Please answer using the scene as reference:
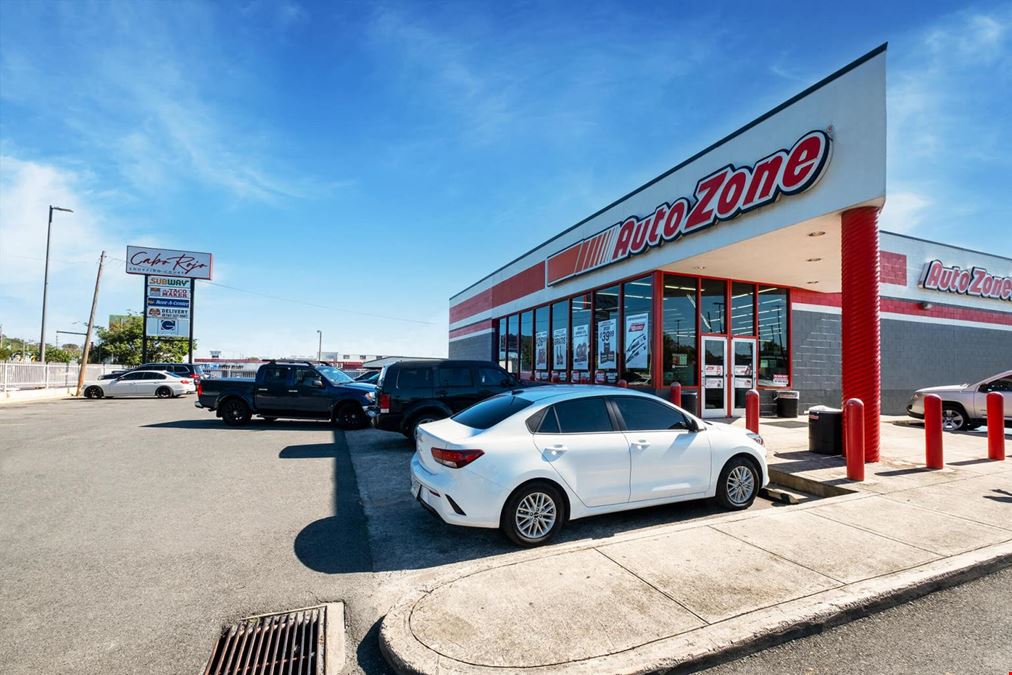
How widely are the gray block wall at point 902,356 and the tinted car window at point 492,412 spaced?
44.7ft

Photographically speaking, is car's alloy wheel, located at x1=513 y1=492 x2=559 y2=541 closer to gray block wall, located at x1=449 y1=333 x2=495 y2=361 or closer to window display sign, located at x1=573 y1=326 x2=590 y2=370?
window display sign, located at x1=573 y1=326 x2=590 y2=370

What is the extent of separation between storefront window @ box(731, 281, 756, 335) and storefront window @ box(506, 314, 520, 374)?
10902mm

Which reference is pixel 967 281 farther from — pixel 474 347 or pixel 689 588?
pixel 474 347

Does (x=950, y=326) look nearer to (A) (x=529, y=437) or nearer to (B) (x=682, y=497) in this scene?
(B) (x=682, y=497)

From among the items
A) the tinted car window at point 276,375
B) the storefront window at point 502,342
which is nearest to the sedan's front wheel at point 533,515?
the tinted car window at point 276,375

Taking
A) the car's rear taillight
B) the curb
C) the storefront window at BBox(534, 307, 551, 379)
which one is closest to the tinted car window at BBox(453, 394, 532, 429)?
the car's rear taillight

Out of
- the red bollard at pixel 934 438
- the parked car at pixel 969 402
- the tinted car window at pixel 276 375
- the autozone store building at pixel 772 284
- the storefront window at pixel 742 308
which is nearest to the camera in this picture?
the red bollard at pixel 934 438

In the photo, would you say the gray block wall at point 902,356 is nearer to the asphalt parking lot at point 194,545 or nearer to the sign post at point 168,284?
the asphalt parking lot at point 194,545

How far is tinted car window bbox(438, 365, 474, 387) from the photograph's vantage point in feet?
35.7

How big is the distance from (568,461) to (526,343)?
59.3 feet

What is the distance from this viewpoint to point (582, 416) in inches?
224

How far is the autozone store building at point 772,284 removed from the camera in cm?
883

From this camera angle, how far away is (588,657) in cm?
307

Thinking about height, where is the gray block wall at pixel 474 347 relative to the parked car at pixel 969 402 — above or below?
above
